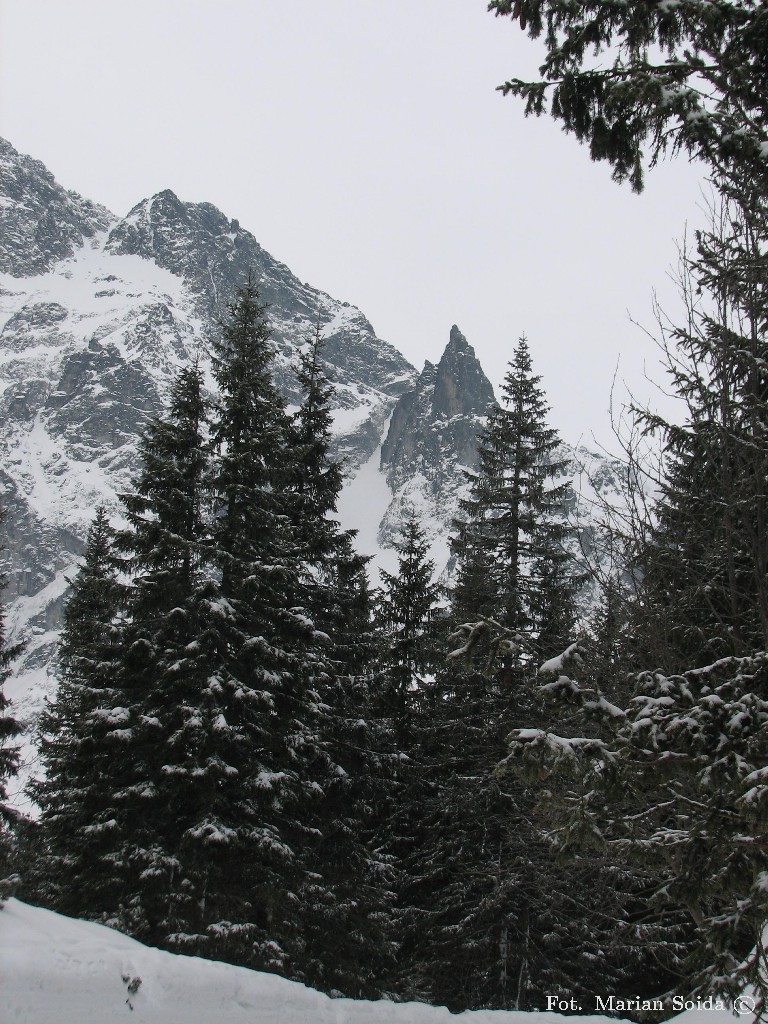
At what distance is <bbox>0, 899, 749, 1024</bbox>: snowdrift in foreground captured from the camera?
16.5ft

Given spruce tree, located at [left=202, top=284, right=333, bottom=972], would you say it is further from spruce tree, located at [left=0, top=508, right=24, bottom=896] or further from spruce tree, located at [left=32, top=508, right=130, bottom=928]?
spruce tree, located at [left=0, top=508, right=24, bottom=896]

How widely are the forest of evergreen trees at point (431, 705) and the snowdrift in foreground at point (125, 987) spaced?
2.84 metres

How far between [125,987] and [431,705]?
1095 centimetres

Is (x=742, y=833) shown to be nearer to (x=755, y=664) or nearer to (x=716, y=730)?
(x=716, y=730)

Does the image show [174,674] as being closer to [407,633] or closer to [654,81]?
[407,633]

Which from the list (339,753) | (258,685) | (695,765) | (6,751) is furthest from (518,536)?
(6,751)

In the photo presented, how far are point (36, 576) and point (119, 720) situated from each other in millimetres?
188078

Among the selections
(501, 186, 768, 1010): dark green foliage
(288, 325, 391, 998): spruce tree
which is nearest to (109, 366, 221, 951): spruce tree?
(288, 325, 391, 998): spruce tree

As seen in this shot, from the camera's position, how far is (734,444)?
590 cm

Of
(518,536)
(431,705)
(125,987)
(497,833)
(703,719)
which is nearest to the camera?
(703,719)

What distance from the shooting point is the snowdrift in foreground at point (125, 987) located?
502 cm

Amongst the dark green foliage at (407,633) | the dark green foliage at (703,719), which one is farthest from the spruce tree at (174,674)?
the dark green foliage at (703,719)

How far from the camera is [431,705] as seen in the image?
15.9 metres

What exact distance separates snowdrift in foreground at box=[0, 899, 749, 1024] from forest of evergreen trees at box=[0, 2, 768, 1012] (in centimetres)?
284
